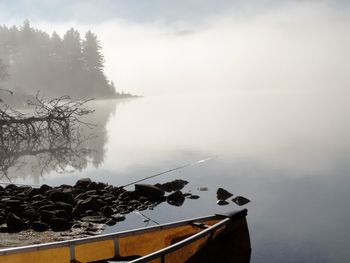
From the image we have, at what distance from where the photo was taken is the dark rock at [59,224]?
402 inches

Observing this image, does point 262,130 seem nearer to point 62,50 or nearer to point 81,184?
point 81,184

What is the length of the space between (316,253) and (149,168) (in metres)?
11.5

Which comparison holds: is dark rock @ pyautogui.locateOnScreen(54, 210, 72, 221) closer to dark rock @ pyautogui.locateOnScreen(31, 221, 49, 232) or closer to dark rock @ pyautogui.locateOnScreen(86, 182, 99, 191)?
dark rock @ pyautogui.locateOnScreen(31, 221, 49, 232)

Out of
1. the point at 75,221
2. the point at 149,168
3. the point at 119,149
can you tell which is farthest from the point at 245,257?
the point at 119,149

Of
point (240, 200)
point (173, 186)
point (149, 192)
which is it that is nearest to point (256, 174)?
point (173, 186)

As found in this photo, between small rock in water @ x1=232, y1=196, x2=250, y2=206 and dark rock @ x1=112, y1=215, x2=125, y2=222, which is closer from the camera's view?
dark rock @ x1=112, y1=215, x2=125, y2=222

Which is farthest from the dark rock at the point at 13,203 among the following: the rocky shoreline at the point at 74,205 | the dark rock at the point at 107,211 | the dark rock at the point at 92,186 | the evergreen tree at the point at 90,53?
the evergreen tree at the point at 90,53

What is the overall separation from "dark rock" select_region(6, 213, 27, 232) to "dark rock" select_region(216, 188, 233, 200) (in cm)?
609

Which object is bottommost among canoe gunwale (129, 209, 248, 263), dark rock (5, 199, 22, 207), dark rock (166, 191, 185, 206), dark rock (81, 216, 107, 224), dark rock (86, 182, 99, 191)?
dark rock (166, 191, 185, 206)

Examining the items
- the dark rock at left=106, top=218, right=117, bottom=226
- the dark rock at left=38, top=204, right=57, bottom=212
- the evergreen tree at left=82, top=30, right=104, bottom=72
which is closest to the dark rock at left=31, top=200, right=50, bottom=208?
the dark rock at left=38, top=204, right=57, bottom=212

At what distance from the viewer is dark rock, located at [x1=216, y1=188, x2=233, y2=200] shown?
1380cm

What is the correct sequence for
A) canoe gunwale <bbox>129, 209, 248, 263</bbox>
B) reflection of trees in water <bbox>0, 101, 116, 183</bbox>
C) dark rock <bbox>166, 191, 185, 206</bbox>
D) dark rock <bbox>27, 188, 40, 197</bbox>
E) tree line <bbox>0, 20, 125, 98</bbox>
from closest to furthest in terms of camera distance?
canoe gunwale <bbox>129, 209, 248, 263</bbox> < dark rock <bbox>27, 188, 40, 197</bbox> < dark rock <bbox>166, 191, 185, 206</bbox> < reflection of trees in water <bbox>0, 101, 116, 183</bbox> < tree line <bbox>0, 20, 125, 98</bbox>

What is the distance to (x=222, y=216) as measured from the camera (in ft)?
24.4

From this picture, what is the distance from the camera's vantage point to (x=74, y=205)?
11.7 metres
